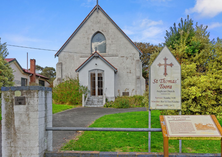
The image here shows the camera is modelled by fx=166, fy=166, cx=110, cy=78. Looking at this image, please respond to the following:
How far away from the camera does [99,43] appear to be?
19.8 meters

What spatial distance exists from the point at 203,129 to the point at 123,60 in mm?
15967

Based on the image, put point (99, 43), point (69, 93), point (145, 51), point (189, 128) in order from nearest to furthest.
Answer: point (189, 128)
point (69, 93)
point (99, 43)
point (145, 51)

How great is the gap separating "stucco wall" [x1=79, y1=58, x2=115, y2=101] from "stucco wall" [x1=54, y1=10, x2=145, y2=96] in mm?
2205

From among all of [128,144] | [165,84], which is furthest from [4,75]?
[165,84]

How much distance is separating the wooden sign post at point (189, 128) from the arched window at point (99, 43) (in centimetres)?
1651

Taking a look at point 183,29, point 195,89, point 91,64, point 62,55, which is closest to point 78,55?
point 62,55

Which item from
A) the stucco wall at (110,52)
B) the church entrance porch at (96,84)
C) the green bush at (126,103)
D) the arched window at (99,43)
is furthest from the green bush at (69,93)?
the arched window at (99,43)

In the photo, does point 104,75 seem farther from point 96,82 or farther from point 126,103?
point 126,103

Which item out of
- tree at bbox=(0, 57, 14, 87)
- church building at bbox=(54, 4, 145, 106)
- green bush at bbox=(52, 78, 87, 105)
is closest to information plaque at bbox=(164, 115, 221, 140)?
tree at bbox=(0, 57, 14, 87)

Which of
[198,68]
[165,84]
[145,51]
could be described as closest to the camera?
[165,84]

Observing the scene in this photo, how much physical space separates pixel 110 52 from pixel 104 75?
3805 millimetres

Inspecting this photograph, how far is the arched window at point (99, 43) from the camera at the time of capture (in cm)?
1978

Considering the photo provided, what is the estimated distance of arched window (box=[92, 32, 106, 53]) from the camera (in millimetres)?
19781

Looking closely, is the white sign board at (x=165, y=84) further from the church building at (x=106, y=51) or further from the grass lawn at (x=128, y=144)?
the church building at (x=106, y=51)
